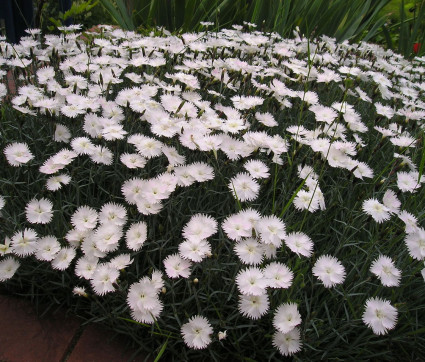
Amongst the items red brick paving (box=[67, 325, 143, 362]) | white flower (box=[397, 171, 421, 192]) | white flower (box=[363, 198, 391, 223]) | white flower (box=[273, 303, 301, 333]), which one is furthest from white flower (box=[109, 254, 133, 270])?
white flower (box=[397, 171, 421, 192])

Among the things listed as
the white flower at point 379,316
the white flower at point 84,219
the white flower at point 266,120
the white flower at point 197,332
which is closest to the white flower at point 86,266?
the white flower at point 84,219

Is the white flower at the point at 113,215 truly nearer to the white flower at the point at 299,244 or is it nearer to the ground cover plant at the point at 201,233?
the ground cover plant at the point at 201,233

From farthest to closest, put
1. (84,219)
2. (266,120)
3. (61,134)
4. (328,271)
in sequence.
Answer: (266,120) < (61,134) < (84,219) < (328,271)

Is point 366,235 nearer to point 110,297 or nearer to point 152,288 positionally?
point 152,288

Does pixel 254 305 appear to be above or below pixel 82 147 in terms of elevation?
below

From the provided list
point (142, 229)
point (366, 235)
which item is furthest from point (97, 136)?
point (366, 235)

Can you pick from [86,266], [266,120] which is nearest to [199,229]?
[86,266]

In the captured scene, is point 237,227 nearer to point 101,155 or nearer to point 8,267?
point 101,155
